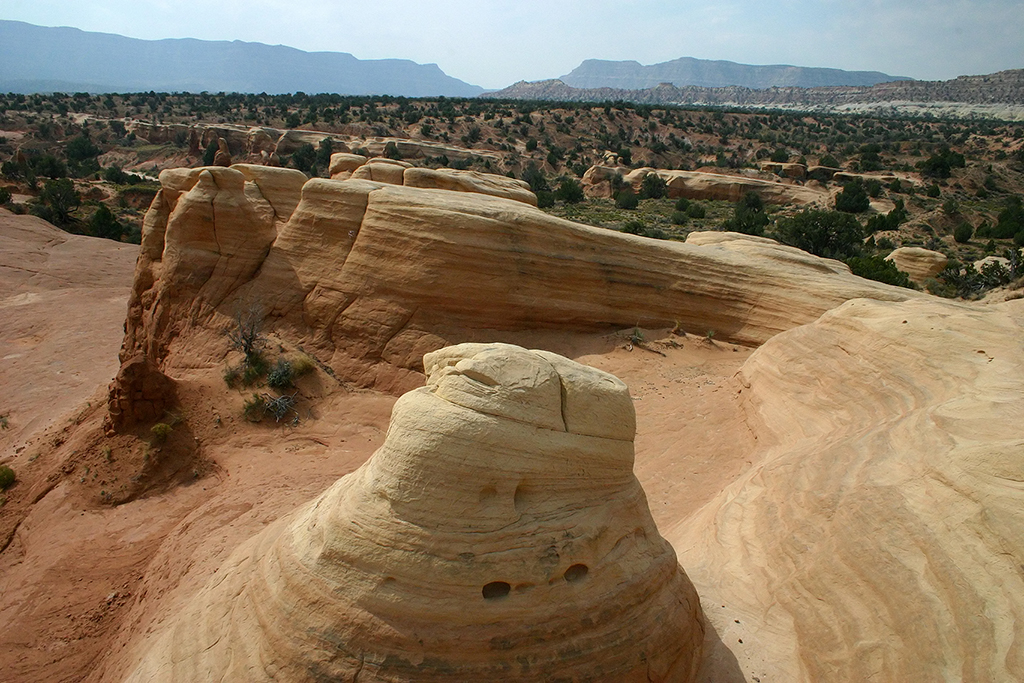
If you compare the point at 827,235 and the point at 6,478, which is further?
the point at 827,235

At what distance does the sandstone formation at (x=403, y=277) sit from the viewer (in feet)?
40.6

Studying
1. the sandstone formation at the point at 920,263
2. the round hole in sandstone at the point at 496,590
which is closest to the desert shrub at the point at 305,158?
the sandstone formation at the point at 920,263

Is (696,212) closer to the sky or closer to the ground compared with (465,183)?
closer to the ground

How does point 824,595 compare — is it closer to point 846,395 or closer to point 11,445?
point 846,395

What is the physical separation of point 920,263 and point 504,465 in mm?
22715

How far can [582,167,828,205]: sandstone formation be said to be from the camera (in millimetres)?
36375

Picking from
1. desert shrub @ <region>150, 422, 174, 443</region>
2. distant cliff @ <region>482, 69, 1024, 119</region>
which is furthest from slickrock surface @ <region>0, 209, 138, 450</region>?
distant cliff @ <region>482, 69, 1024, 119</region>

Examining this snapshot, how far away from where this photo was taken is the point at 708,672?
5203mm

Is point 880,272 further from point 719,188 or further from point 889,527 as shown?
point 719,188

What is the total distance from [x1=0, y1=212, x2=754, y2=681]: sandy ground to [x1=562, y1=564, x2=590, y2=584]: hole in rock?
3718 mm

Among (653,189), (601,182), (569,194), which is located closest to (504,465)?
(569,194)

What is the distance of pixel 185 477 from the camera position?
9703mm

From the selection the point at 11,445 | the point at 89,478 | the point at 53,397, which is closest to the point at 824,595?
the point at 89,478

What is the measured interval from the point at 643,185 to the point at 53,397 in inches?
1250
